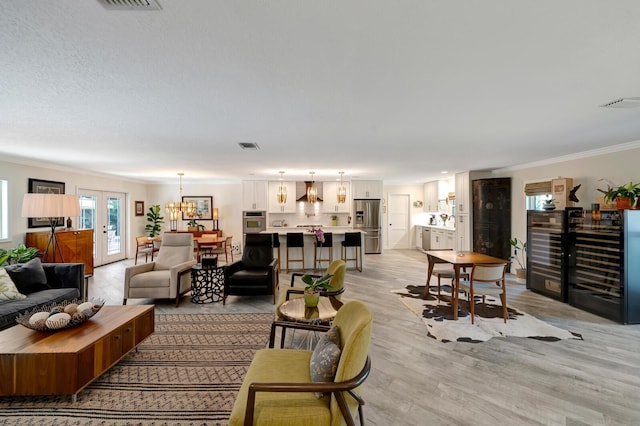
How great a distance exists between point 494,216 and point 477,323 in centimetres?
381

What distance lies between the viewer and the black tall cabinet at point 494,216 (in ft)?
22.0

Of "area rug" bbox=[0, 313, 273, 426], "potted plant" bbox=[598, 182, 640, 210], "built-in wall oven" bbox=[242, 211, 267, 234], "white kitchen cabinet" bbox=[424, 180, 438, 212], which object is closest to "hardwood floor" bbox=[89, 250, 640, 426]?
"area rug" bbox=[0, 313, 273, 426]

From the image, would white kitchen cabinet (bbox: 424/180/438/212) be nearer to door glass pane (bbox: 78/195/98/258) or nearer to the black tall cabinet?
the black tall cabinet

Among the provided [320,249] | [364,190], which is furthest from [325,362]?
[364,190]

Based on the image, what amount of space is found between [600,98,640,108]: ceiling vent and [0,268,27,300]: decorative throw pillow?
643cm

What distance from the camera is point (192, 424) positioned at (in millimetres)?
2014

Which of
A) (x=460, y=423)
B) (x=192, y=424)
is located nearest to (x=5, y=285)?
(x=192, y=424)

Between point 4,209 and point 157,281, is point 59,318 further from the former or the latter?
point 4,209

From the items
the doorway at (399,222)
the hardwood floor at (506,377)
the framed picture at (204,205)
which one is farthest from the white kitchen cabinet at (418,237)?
the framed picture at (204,205)

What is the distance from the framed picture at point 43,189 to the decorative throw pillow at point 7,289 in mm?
2488

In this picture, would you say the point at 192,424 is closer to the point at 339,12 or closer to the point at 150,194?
the point at 339,12

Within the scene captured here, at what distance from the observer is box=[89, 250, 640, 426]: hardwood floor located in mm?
2115

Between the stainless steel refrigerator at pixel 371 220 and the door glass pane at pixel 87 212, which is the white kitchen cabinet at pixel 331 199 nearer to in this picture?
the stainless steel refrigerator at pixel 371 220

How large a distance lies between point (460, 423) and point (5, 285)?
4.79m
